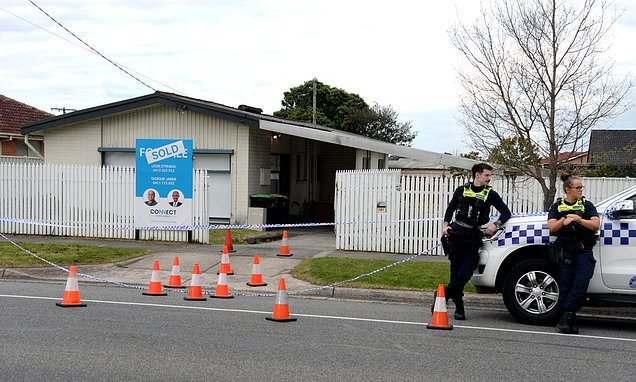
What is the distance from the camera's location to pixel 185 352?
7.17 m

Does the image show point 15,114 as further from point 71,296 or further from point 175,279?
point 71,296

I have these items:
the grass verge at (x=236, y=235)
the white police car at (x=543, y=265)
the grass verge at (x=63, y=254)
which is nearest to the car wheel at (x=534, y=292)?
the white police car at (x=543, y=265)

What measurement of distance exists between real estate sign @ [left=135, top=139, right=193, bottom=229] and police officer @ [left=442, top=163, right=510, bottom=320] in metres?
8.92

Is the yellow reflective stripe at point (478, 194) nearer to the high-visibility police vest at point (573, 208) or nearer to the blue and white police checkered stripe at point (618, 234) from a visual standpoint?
the high-visibility police vest at point (573, 208)

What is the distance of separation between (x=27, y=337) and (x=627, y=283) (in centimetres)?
665

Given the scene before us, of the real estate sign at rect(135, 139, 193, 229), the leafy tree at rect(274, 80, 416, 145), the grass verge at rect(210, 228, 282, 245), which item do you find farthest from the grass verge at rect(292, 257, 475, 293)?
Answer: the leafy tree at rect(274, 80, 416, 145)

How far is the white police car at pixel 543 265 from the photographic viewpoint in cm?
856

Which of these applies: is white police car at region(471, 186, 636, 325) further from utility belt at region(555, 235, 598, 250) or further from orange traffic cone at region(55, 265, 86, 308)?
orange traffic cone at region(55, 265, 86, 308)

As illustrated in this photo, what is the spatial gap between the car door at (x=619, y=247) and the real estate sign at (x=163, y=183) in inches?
404

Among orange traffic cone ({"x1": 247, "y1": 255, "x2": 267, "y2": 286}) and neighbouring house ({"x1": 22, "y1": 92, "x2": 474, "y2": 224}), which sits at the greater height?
neighbouring house ({"x1": 22, "y1": 92, "x2": 474, "y2": 224})

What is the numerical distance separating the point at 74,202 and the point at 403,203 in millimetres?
8091

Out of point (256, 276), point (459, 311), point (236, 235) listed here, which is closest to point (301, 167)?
point (236, 235)

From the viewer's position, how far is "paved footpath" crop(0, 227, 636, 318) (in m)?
11.1

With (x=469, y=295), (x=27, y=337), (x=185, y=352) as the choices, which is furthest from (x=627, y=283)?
(x=27, y=337)
